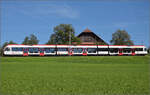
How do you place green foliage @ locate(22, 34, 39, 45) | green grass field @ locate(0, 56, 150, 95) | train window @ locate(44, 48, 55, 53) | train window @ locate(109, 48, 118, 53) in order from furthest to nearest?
green foliage @ locate(22, 34, 39, 45) → train window @ locate(109, 48, 118, 53) → train window @ locate(44, 48, 55, 53) → green grass field @ locate(0, 56, 150, 95)

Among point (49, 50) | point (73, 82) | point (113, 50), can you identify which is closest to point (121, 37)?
point (113, 50)

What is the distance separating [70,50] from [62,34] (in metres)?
35.2

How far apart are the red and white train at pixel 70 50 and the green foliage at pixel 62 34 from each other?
31282mm

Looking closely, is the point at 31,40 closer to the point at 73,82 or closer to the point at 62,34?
the point at 62,34

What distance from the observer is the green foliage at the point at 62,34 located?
286 feet

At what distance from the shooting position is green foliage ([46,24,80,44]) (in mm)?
87125

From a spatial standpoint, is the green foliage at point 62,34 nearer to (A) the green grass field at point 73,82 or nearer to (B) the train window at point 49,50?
(B) the train window at point 49,50

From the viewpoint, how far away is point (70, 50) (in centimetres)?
5284

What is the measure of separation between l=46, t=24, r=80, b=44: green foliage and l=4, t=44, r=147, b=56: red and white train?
31.3 meters

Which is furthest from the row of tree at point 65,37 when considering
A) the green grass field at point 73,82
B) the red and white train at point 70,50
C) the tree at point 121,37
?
the green grass field at point 73,82

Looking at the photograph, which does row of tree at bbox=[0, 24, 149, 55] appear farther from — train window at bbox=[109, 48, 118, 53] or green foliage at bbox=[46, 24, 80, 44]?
train window at bbox=[109, 48, 118, 53]

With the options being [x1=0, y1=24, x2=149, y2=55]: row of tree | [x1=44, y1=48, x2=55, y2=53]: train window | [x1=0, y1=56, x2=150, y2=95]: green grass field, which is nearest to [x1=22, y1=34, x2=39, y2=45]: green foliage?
[x1=0, y1=24, x2=149, y2=55]: row of tree

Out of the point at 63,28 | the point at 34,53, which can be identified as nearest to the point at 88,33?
the point at 63,28

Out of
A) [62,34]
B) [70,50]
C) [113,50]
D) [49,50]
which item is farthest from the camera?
[62,34]
